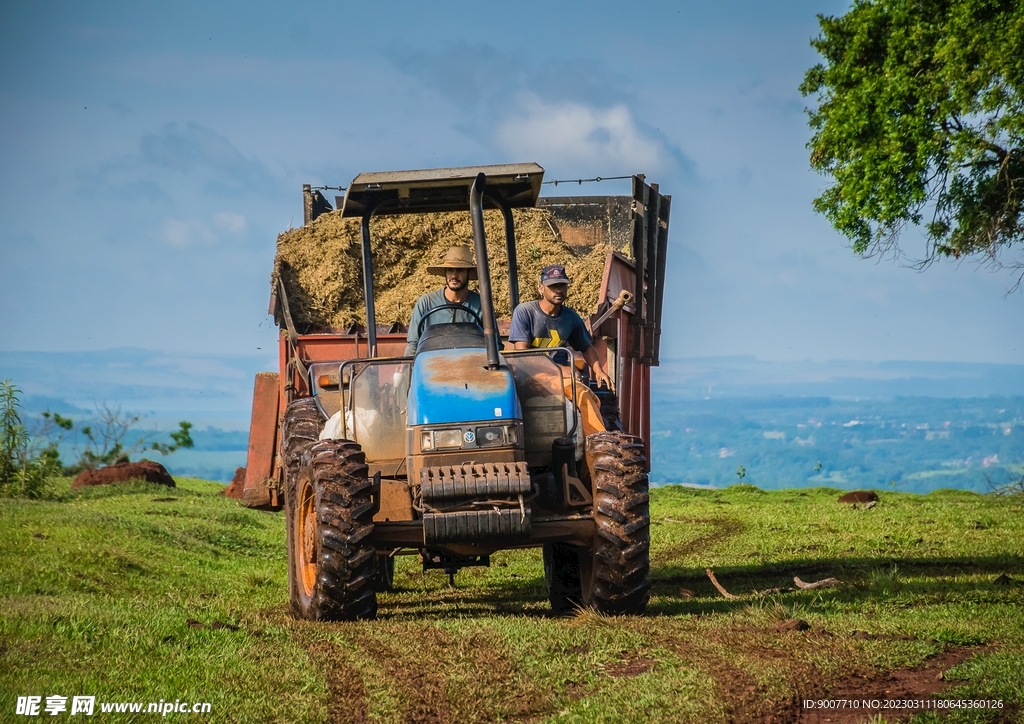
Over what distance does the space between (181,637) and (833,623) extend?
393cm

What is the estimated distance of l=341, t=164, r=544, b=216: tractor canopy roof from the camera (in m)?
8.54

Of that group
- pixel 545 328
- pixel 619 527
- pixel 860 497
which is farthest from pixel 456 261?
pixel 860 497

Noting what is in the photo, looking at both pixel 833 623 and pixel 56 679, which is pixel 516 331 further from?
pixel 56 679

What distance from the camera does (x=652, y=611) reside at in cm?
855

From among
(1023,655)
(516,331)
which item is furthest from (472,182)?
(1023,655)

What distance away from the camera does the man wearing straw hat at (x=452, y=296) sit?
361 inches

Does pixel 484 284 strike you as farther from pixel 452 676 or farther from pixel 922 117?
pixel 922 117

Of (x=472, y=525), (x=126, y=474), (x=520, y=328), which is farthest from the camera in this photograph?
(x=126, y=474)

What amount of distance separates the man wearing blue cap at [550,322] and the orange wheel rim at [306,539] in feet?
6.93

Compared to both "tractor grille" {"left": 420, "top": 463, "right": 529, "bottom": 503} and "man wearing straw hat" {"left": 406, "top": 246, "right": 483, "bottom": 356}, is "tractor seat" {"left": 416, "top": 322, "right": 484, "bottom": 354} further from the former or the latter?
"tractor grille" {"left": 420, "top": 463, "right": 529, "bottom": 503}

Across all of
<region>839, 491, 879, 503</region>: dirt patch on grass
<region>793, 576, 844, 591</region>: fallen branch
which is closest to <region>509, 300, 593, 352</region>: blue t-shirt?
<region>793, 576, 844, 591</region>: fallen branch

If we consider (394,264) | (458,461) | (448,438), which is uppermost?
(394,264)

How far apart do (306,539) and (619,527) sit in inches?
86.9

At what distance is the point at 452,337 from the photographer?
8.45 metres
